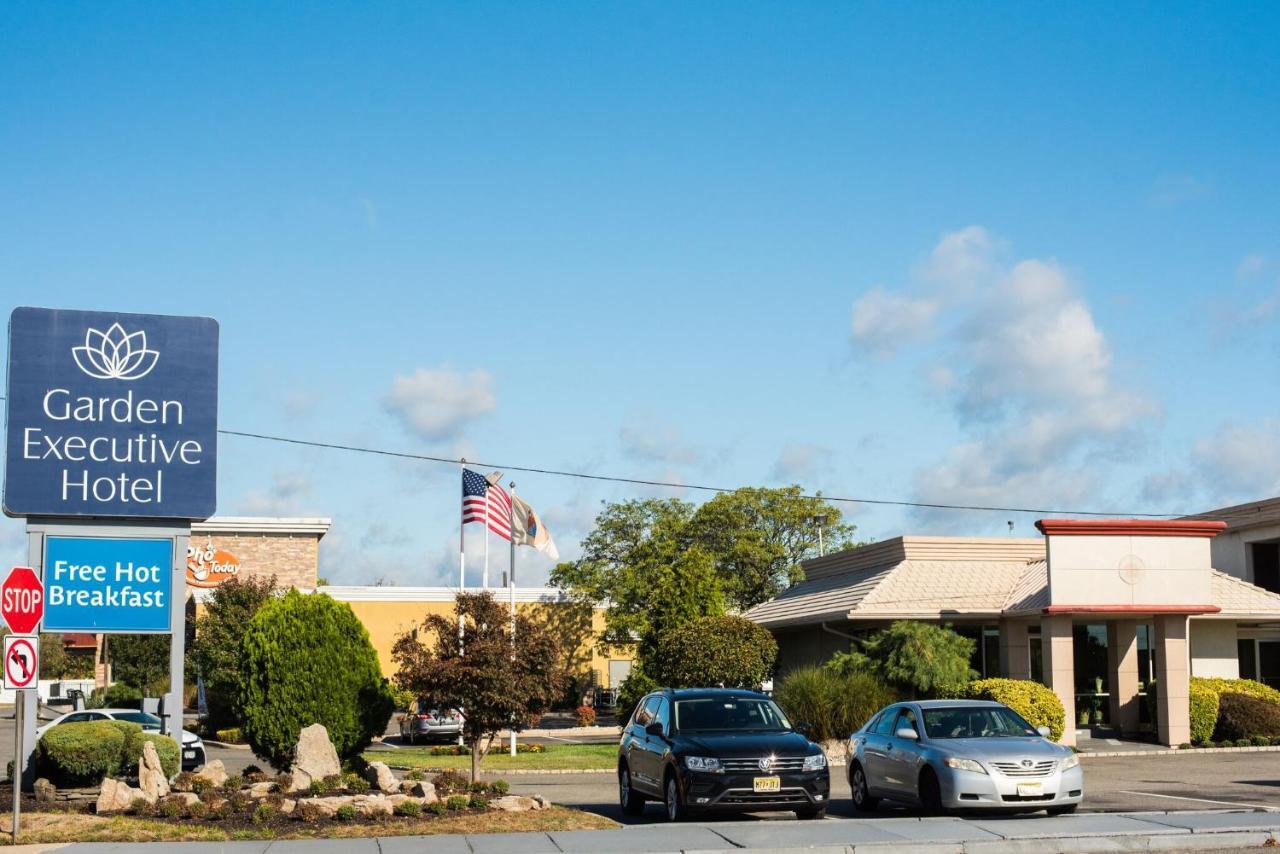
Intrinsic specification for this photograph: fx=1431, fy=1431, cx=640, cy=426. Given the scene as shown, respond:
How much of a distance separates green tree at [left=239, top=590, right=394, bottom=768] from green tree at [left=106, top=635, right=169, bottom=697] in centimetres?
3973

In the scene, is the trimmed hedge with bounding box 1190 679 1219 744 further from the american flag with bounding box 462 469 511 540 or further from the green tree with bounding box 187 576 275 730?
the green tree with bounding box 187 576 275 730

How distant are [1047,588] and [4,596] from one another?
24171mm

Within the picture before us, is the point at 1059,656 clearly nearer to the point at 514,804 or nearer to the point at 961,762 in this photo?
the point at 961,762

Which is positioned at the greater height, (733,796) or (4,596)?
(4,596)

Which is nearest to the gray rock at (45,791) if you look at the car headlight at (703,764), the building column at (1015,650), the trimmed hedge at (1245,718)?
the car headlight at (703,764)

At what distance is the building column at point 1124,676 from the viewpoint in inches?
1379

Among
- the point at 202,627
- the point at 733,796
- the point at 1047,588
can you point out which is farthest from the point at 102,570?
the point at 202,627

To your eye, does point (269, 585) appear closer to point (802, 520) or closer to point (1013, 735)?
point (802, 520)

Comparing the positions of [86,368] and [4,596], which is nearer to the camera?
[4,596]

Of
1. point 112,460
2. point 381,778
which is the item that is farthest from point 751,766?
point 112,460

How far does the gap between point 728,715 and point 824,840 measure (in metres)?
4.21

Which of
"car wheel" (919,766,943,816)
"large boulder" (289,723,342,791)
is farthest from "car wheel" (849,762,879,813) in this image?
"large boulder" (289,723,342,791)

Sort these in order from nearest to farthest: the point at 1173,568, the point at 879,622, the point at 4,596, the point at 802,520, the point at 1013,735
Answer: the point at 4,596, the point at 1013,735, the point at 1173,568, the point at 879,622, the point at 802,520

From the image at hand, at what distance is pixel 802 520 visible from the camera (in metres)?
62.6
